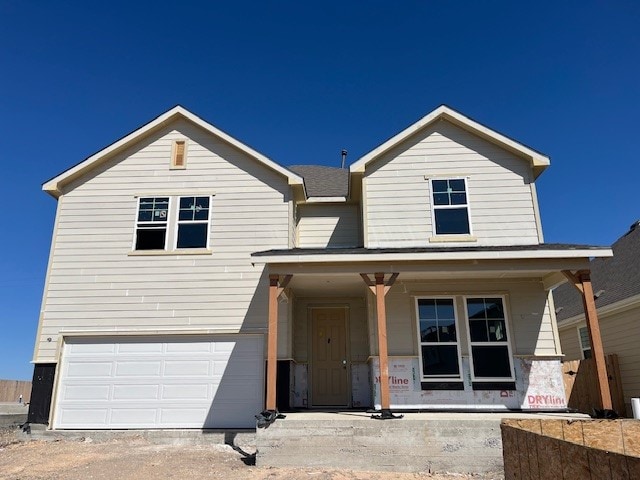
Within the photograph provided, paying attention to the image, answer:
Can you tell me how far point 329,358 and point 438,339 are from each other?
2.95 m

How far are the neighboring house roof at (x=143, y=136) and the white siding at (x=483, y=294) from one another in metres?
3.84

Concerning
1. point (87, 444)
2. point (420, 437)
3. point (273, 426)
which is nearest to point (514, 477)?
point (420, 437)

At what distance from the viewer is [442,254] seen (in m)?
9.35

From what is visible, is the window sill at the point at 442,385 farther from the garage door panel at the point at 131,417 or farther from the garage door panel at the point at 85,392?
the garage door panel at the point at 85,392

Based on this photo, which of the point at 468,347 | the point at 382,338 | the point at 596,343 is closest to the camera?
the point at 596,343

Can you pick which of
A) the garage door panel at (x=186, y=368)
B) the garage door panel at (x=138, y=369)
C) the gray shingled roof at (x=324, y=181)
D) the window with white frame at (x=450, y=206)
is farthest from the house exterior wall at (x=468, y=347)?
the garage door panel at (x=138, y=369)

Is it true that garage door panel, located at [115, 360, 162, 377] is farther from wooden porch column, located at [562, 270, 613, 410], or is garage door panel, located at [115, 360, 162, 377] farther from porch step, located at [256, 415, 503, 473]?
wooden porch column, located at [562, 270, 613, 410]

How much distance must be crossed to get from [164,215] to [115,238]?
1.31m

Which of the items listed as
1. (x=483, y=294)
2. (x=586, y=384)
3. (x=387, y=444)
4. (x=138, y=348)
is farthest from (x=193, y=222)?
(x=586, y=384)

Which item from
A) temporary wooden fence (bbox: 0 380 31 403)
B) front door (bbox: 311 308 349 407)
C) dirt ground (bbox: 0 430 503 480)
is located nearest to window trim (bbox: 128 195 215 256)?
front door (bbox: 311 308 349 407)

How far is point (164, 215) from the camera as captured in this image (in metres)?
12.0

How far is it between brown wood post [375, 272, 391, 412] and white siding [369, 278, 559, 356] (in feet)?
4.71

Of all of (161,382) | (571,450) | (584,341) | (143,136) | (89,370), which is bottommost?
(571,450)

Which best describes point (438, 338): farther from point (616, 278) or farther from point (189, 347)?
point (616, 278)
